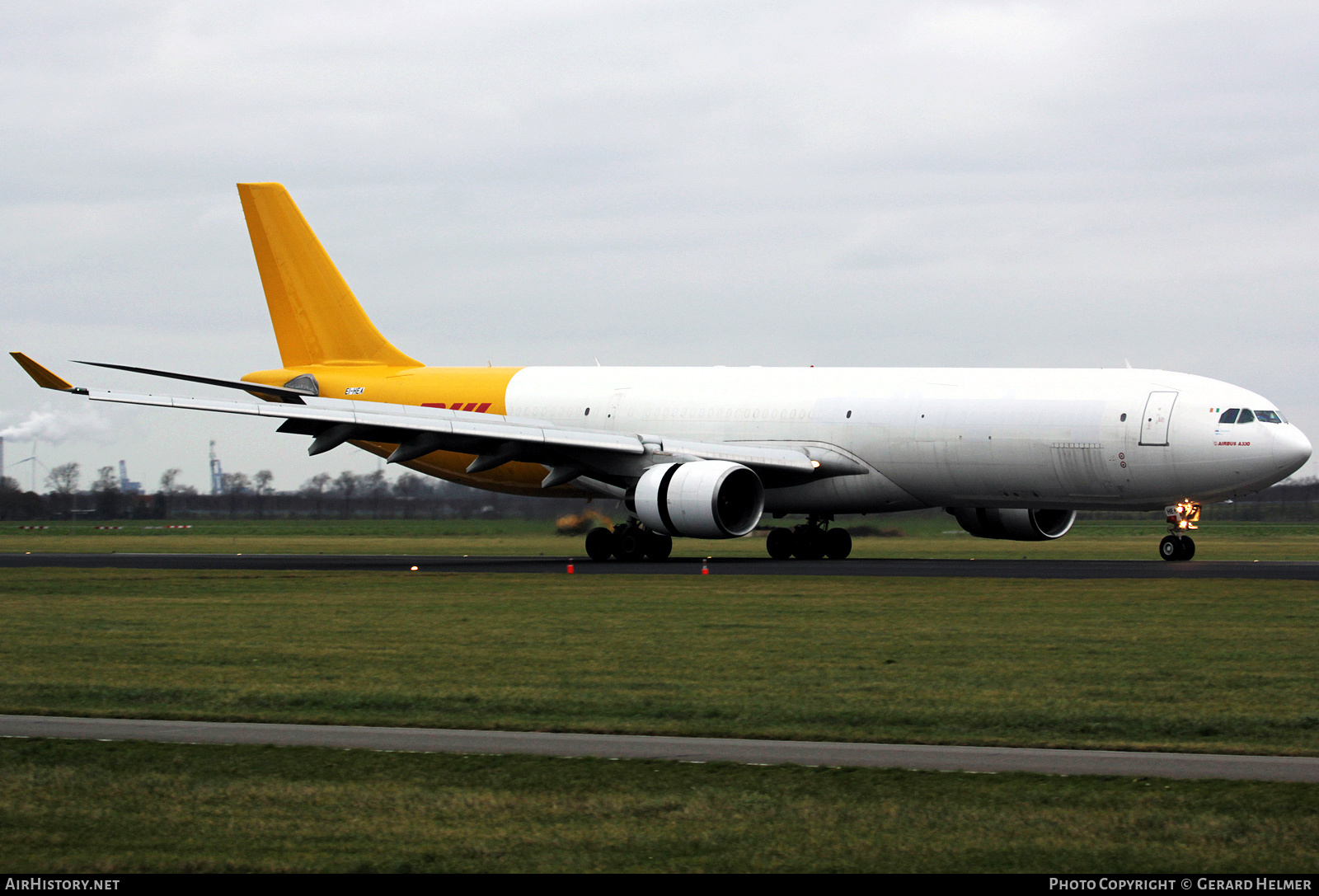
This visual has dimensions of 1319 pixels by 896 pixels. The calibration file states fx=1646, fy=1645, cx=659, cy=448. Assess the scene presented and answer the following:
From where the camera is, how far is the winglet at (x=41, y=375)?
35.4 m

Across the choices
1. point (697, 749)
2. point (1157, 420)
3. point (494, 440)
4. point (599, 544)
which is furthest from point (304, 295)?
point (697, 749)

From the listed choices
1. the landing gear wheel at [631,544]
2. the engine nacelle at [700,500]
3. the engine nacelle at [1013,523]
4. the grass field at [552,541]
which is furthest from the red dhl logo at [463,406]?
the engine nacelle at [1013,523]

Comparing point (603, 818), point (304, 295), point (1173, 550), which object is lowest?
point (603, 818)

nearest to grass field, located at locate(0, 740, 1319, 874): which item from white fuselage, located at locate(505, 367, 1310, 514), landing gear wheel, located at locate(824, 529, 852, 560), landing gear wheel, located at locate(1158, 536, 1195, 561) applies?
white fuselage, located at locate(505, 367, 1310, 514)

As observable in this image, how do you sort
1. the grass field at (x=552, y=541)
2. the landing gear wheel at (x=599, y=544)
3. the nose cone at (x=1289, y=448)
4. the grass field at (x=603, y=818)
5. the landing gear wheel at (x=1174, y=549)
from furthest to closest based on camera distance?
the grass field at (x=552, y=541), the landing gear wheel at (x=599, y=544), the landing gear wheel at (x=1174, y=549), the nose cone at (x=1289, y=448), the grass field at (x=603, y=818)

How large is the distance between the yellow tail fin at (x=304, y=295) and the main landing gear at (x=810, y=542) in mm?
13368

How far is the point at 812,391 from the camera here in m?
40.9

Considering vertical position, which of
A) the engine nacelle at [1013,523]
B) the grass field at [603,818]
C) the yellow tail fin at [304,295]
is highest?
the yellow tail fin at [304,295]

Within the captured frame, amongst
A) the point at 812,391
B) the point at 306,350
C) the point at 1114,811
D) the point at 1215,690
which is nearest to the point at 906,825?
the point at 1114,811

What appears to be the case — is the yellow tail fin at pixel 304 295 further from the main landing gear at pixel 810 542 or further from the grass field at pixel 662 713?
the grass field at pixel 662 713

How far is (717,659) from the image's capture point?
18.5 metres

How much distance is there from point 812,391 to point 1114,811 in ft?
102

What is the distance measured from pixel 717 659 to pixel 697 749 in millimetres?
6137

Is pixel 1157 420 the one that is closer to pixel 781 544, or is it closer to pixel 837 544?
pixel 837 544
